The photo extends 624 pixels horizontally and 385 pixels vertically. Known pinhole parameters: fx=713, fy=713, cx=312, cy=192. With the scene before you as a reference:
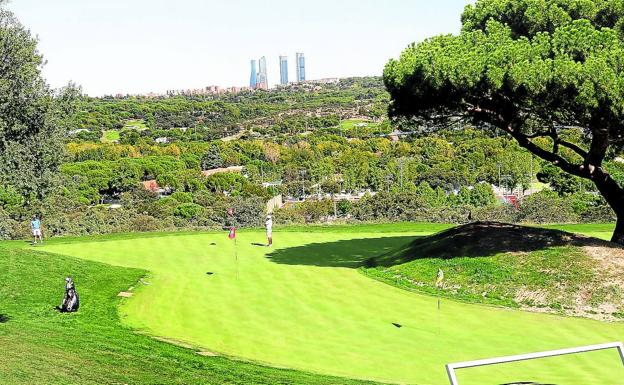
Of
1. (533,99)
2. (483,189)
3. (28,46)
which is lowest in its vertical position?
(483,189)

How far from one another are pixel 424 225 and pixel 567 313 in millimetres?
18534

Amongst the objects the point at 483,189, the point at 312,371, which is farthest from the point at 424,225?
the point at 483,189

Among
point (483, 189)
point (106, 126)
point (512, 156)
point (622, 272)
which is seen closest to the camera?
point (622, 272)

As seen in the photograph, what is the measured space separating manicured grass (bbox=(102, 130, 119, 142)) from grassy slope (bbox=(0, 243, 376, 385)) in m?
121

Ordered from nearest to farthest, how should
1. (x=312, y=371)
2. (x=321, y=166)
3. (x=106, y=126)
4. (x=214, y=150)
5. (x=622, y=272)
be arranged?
(x=312, y=371) < (x=622, y=272) < (x=321, y=166) < (x=214, y=150) < (x=106, y=126)

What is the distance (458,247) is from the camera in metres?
23.0

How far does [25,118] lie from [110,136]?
435ft

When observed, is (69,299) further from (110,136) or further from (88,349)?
(110,136)

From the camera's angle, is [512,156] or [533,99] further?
[512,156]

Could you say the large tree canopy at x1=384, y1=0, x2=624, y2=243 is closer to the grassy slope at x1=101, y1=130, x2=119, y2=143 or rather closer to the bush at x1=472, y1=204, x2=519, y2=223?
the bush at x1=472, y1=204, x2=519, y2=223

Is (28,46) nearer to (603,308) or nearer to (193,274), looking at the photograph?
(193,274)

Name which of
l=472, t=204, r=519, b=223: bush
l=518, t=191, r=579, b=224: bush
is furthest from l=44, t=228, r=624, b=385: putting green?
l=472, t=204, r=519, b=223: bush

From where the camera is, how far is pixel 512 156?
9288cm

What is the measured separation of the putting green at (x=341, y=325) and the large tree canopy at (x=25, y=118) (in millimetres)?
4332
